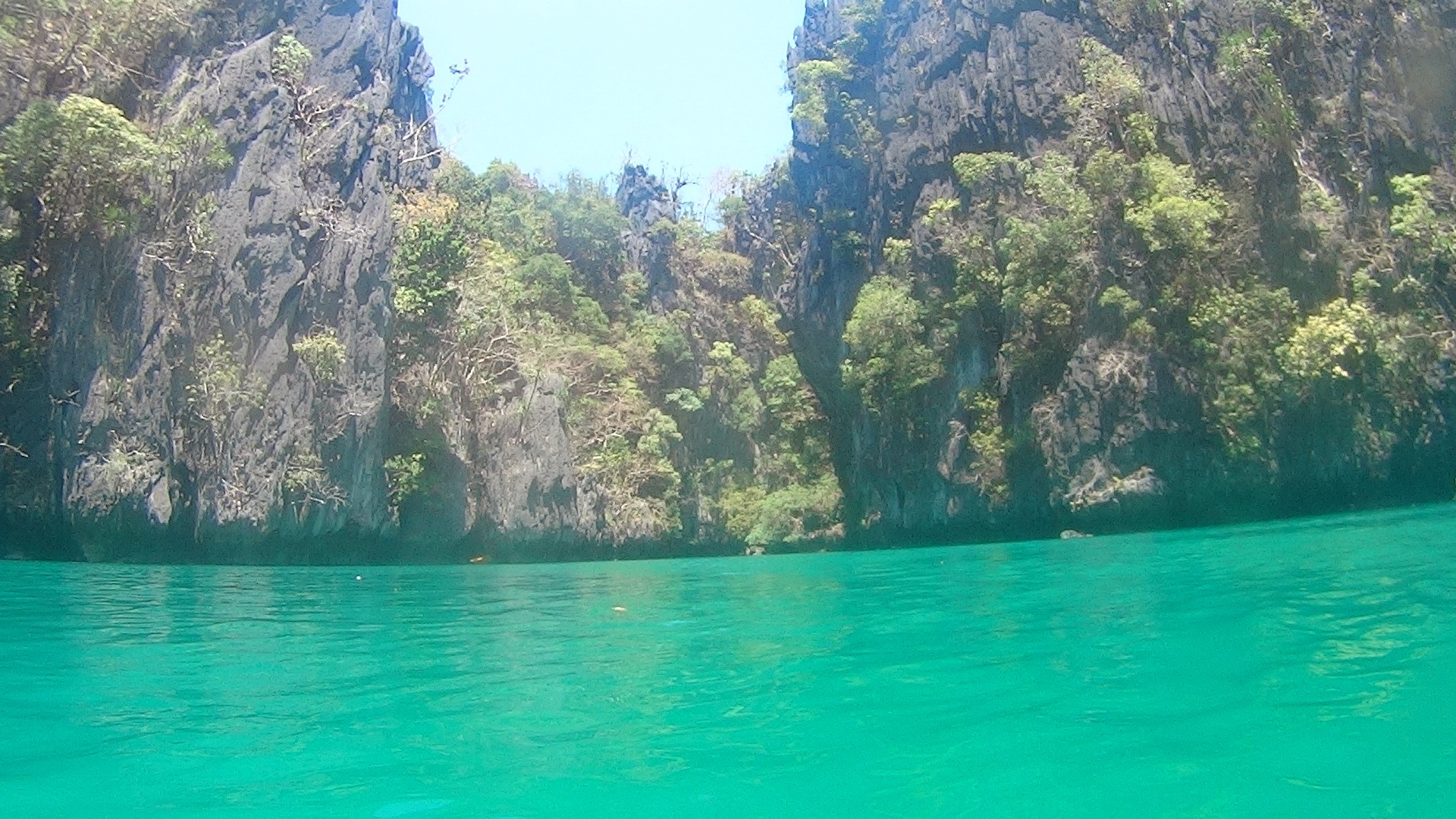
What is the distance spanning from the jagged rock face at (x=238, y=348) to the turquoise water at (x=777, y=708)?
39.5 feet

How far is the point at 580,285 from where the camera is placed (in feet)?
117

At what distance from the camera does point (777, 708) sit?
4805 millimetres

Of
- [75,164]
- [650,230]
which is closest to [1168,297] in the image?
[650,230]

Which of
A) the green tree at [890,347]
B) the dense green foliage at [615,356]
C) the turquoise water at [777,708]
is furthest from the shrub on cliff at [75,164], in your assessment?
the green tree at [890,347]

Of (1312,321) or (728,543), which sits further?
(728,543)

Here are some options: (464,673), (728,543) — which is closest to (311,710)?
(464,673)

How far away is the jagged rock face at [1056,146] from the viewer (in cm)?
2248

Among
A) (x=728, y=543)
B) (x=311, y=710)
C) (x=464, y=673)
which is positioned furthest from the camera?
(x=728, y=543)

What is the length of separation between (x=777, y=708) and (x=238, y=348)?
20.1 meters

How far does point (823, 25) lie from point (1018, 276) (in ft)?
47.0

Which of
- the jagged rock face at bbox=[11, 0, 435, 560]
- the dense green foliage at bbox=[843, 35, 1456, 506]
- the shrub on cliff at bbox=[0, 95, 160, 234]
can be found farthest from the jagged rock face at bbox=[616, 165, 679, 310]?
the shrub on cliff at bbox=[0, 95, 160, 234]

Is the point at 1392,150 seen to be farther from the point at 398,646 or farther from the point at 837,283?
the point at 398,646

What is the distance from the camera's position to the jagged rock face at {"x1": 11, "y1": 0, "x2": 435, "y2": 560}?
1980 centimetres

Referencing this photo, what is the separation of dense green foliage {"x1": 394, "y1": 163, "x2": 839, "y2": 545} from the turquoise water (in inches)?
702
